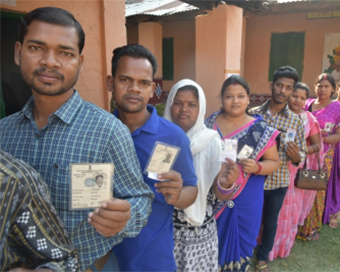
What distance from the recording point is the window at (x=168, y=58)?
829 centimetres

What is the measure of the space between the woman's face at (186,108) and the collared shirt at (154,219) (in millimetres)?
535

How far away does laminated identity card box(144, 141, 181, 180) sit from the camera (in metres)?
1.22

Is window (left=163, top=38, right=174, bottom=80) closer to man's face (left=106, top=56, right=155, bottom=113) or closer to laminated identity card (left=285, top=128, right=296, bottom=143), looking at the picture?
laminated identity card (left=285, top=128, right=296, bottom=143)

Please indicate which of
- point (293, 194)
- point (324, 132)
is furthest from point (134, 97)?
point (324, 132)

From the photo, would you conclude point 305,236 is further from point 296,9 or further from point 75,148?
point 296,9

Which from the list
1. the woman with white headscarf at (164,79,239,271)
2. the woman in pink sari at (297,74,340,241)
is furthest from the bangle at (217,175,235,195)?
the woman in pink sari at (297,74,340,241)

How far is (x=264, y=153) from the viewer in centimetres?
245

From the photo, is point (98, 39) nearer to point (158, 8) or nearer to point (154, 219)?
point (154, 219)

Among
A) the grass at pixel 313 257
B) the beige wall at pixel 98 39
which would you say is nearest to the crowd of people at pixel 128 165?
the grass at pixel 313 257

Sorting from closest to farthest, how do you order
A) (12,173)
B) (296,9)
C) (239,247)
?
(12,173) → (239,247) → (296,9)

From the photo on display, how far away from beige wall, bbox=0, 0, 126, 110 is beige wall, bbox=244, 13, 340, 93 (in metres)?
6.11

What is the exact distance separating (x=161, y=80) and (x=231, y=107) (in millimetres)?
5991

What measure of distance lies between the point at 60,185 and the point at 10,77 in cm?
283

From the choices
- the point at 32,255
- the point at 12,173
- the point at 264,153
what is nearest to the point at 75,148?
the point at 12,173
